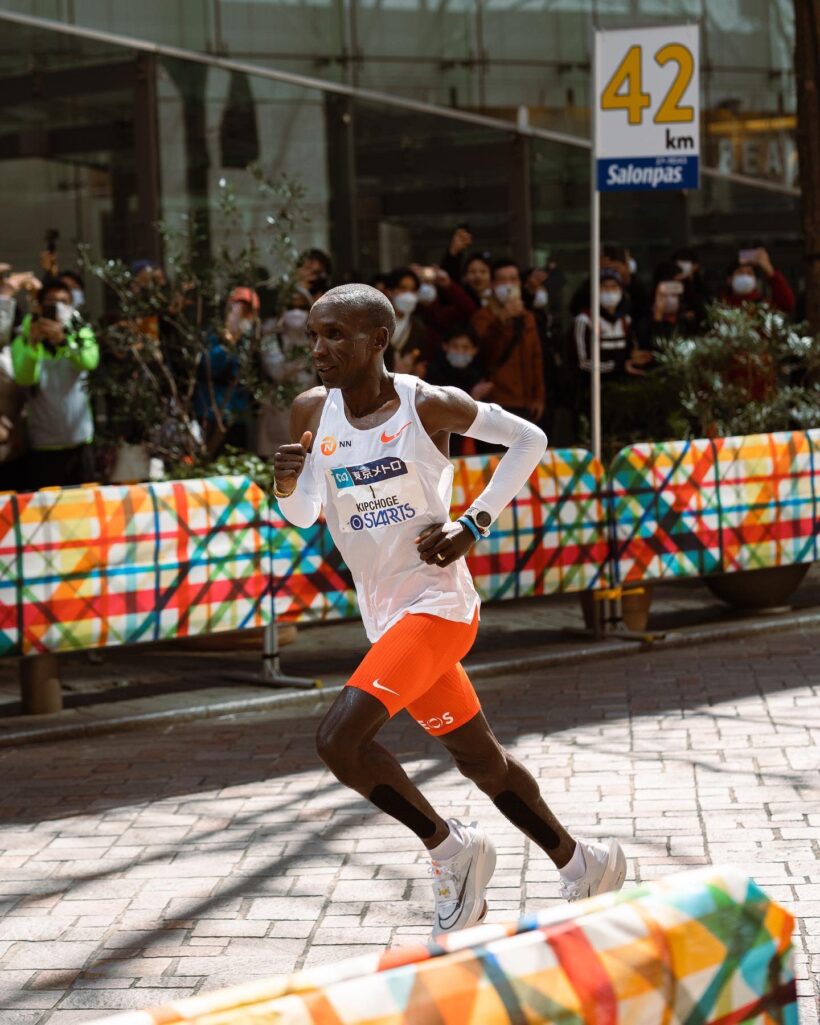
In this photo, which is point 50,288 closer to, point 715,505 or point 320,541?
point 320,541

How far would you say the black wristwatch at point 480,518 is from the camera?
16.4 ft

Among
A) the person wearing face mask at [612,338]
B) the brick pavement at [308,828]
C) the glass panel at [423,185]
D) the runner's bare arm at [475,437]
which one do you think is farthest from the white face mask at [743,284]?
the runner's bare arm at [475,437]

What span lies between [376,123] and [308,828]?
10717mm

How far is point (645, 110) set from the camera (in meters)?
11.4

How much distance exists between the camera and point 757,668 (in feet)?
32.1

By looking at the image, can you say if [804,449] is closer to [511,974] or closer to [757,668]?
[757,668]

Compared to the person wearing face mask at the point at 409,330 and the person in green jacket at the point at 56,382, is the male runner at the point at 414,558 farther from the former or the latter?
the person wearing face mask at the point at 409,330

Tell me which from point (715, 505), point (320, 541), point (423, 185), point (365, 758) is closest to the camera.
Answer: point (365, 758)

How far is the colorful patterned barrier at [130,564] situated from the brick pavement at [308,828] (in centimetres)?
60

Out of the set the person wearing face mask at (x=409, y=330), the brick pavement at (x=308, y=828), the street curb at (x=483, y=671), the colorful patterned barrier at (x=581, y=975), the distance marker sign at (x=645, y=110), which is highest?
the distance marker sign at (x=645, y=110)

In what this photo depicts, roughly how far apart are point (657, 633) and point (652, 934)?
340 inches

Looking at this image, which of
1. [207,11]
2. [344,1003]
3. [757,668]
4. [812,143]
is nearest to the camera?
[344,1003]

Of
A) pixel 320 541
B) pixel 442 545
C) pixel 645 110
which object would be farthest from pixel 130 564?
pixel 645 110

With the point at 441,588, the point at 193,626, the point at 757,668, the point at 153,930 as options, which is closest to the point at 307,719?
the point at 193,626
